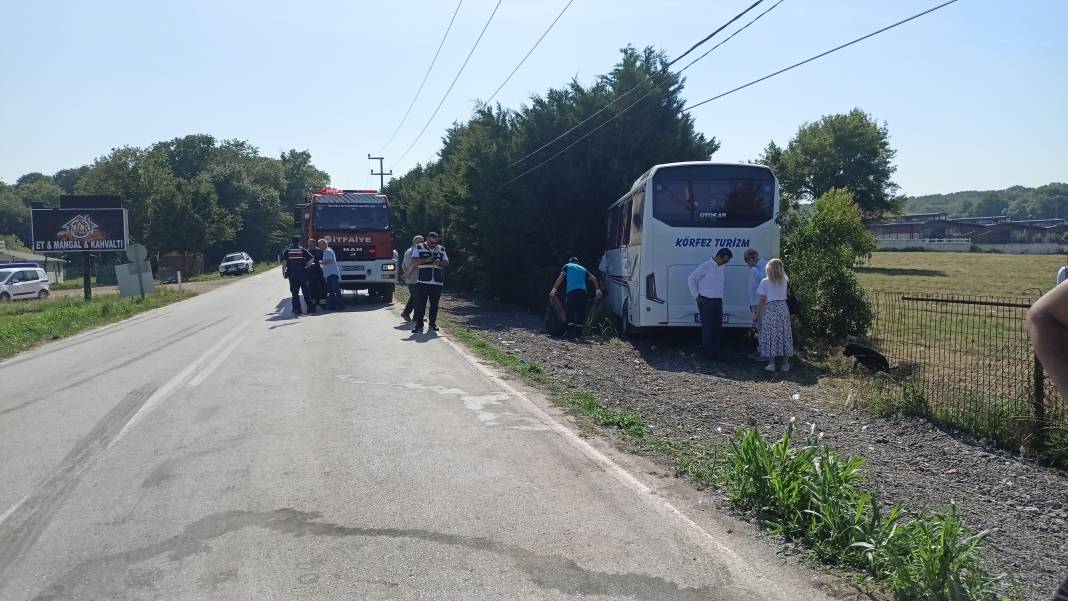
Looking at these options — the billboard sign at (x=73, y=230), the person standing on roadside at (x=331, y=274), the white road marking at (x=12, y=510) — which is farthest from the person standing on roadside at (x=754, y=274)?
the billboard sign at (x=73, y=230)

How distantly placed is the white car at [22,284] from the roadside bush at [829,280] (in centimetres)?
3491

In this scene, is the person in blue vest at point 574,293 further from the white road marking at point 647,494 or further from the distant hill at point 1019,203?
the distant hill at point 1019,203

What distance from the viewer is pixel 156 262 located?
200ft

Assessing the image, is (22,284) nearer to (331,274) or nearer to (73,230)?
(73,230)

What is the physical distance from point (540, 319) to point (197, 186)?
4789 centimetres

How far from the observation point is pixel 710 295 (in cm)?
1306

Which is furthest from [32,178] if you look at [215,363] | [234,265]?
[215,363]

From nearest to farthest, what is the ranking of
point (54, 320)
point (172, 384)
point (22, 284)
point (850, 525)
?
1. point (850, 525)
2. point (172, 384)
3. point (54, 320)
4. point (22, 284)

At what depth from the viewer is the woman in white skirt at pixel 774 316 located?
12.1m

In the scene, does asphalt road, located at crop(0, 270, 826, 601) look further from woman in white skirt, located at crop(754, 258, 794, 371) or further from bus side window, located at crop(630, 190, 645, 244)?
bus side window, located at crop(630, 190, 645, 244)

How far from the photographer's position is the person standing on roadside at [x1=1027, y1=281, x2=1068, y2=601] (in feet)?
8.20

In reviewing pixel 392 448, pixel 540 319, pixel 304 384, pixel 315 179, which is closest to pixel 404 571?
pixel 392 448

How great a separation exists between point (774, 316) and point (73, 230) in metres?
31.6

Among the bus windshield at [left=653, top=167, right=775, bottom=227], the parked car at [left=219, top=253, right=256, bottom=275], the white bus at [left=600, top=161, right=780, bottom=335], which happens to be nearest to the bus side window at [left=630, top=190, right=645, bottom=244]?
the white bus at [left=600, top=161, right=780, bottom=335]
